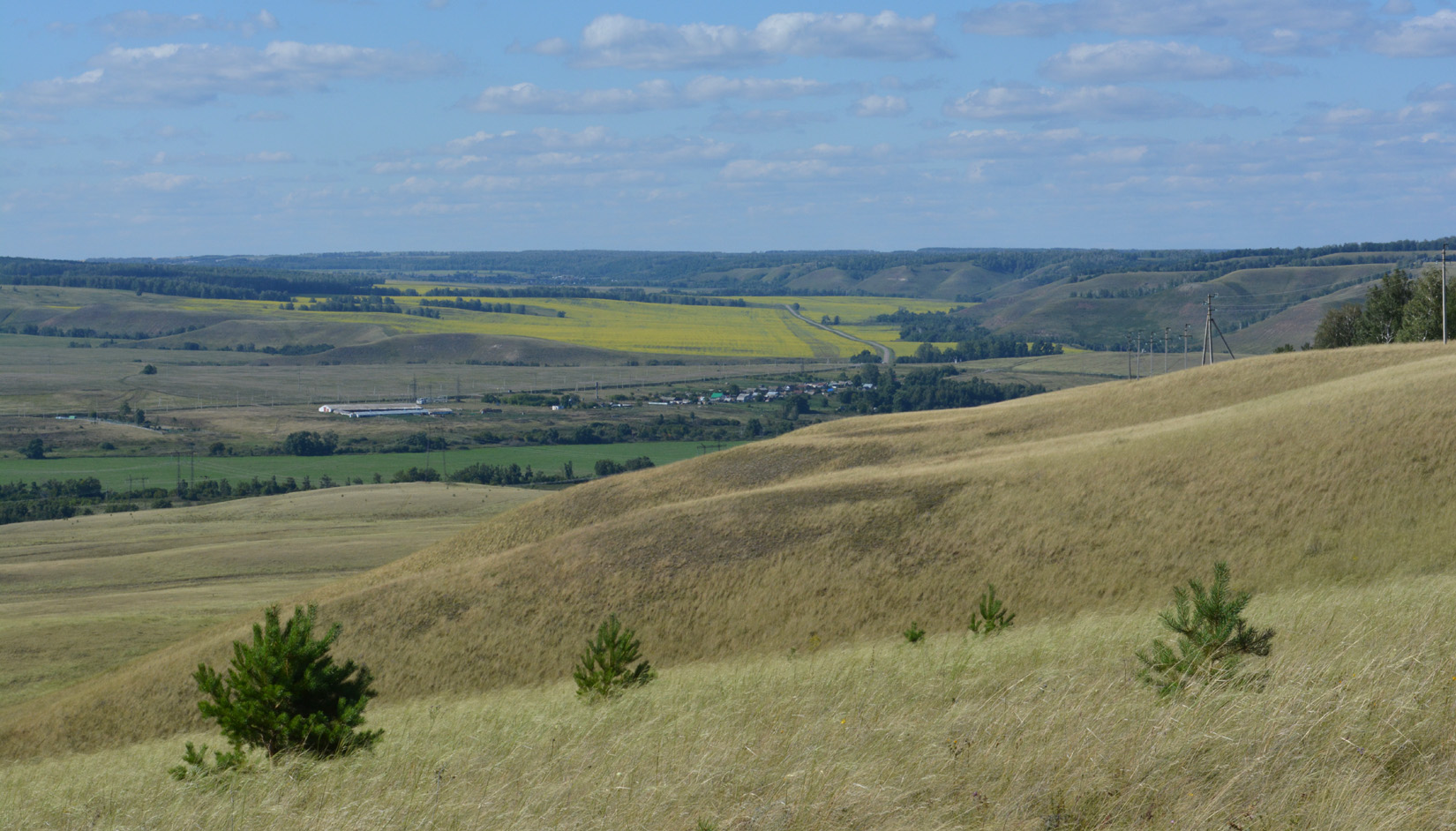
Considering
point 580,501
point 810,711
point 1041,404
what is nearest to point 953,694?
point 810,711

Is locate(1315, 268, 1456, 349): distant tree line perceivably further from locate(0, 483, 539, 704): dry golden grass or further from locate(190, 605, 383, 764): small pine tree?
locate(190, 605, 383, 764): small pine tree

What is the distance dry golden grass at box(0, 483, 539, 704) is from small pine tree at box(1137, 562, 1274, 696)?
48508 mm

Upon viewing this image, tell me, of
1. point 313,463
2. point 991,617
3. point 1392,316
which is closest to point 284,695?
point 991,617

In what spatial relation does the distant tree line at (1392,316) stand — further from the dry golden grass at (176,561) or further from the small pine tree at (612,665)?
the small pine tree at (612,665)

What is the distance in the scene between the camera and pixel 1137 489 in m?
40.1

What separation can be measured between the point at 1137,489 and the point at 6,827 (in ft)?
122

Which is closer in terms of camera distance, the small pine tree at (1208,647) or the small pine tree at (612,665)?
the small pine tree at (1208,647)

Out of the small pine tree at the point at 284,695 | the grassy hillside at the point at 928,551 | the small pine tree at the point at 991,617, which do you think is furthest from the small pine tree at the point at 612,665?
the grassy hillside at the point at 928,551

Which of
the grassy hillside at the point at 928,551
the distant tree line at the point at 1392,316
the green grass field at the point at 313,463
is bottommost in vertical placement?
the green grass field at the point at 313,463

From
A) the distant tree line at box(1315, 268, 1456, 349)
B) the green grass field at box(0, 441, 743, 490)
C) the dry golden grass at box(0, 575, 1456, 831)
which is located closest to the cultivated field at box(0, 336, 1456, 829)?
the dry golden grass at box(0, 575, 1456, 831)

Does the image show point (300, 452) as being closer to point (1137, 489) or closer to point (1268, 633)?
point (1137, 489)

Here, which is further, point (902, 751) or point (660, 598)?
point (660, 598)

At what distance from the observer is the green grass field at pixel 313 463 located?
15000cm

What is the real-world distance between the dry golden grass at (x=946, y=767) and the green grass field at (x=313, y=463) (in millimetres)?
141006
